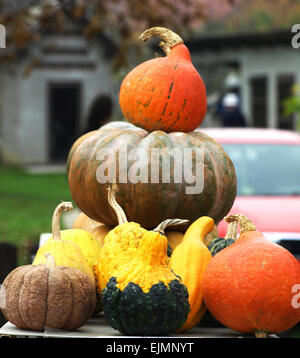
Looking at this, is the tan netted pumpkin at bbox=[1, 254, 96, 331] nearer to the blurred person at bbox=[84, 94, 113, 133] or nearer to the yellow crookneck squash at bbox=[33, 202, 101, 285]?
the yellow crookneck squash at bbox=[33, 202, 101, 285]

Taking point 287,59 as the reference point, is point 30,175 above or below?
below

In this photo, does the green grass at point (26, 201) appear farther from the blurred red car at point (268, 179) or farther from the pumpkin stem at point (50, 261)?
the pumpkin stem at point (50, 261)

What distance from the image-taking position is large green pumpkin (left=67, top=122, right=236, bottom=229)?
2928mm

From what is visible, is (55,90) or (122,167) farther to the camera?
(55,90)

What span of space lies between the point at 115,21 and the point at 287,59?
33.9ft

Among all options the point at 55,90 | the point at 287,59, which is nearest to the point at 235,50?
the point at 287,59

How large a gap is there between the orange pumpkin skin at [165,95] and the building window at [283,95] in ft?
62.5

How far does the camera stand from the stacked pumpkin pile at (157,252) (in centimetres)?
235

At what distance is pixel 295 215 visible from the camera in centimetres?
549

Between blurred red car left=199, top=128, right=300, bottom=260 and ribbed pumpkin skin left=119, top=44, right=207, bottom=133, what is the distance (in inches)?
85.9

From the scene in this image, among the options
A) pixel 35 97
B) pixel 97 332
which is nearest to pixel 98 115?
pixel 97 332

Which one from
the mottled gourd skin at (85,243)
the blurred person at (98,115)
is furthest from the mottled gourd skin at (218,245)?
the blurred person at (98,115)
